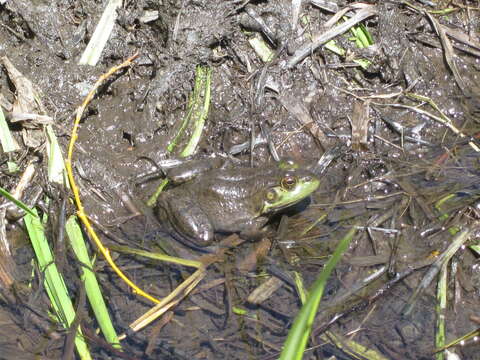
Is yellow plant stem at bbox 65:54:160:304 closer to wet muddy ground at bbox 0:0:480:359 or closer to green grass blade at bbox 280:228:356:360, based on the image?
wet muddy ground at bbox 0:0:480:359

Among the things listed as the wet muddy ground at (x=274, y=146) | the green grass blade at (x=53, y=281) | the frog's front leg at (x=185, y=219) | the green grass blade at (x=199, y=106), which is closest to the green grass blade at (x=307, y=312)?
the wet muddy ground at (x=274, y=146)

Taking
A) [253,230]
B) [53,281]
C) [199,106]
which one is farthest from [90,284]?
[199,106]

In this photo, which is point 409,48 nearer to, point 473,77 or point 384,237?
point 473,77

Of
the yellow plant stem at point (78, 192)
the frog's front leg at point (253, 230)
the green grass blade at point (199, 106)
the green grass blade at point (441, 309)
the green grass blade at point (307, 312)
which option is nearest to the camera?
the green grass blade at point (307, 312)

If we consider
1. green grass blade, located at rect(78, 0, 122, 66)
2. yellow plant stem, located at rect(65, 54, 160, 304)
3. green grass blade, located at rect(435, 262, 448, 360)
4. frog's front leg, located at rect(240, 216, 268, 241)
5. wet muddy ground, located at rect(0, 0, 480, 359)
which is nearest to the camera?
green grass blade, located at rect(435, 262, 448, 360)

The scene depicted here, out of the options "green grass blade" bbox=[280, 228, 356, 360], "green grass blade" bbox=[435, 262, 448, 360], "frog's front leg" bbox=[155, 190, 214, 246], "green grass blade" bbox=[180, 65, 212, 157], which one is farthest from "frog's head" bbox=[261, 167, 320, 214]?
"green grass blade" bbox=[280, 228, 356, 360]

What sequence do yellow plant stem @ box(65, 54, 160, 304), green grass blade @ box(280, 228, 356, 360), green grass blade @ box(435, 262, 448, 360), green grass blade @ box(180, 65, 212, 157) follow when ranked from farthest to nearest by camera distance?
1. green grass blade @ box(180, 65, 212, 157)
2. yellow plant stem @ box(65, 54, 160, 304)
3. green grass blade @ box(435, 262, 448, 360)
4. green grass blade @ box(280, 228, 356, 360)

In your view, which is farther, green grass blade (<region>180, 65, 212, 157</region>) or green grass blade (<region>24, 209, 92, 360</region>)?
green grass blade (<region>180, 65, 212, 157</region>)

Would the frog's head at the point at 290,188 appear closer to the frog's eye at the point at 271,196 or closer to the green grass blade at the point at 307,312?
the frog's eye at the point at 271,196
